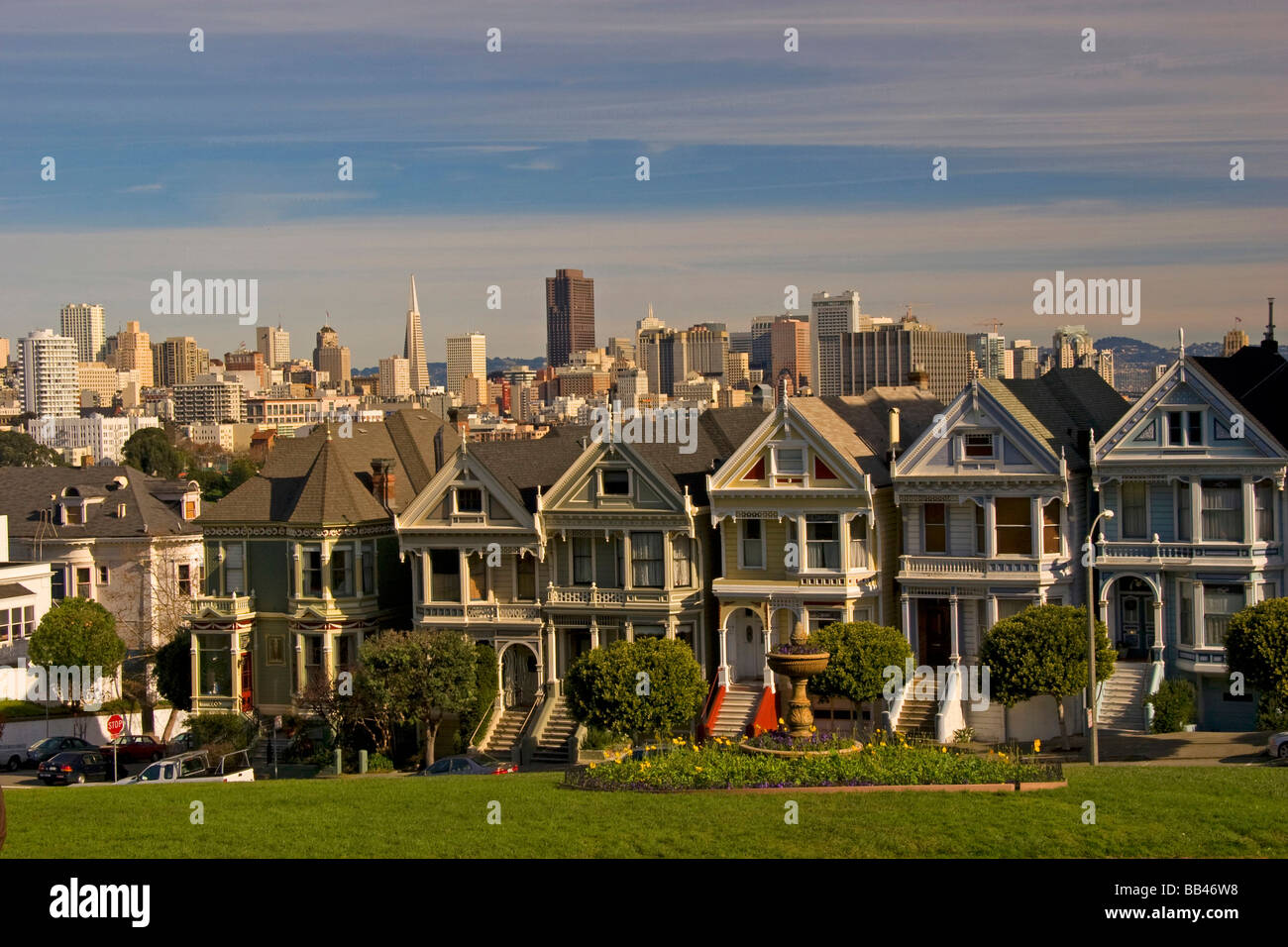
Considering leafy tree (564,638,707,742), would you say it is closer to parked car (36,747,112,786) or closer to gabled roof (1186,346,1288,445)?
parked car (36,747,112,786)

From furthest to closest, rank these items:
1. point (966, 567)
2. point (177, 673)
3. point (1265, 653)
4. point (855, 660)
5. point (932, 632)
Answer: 1. point (177, 673)
2. point (932, 632)
3. point (966, 567)
4. point (855, 660)
5. point (1265, 653)

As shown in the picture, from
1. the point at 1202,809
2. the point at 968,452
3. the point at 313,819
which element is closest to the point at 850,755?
the point at 1202,809

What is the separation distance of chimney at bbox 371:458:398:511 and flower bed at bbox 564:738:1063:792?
23.9m

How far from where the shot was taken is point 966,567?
47.8 meters

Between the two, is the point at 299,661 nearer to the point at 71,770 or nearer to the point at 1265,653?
the point at 71,770

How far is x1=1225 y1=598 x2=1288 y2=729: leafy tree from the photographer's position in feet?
134

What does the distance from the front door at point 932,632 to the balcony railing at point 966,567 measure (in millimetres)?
924

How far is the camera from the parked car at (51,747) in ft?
177

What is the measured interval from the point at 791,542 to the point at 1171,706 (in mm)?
11209

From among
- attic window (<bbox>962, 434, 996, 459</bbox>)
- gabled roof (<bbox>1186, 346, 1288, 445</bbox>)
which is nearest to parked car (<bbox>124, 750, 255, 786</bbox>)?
attic window (<bbox>962, 434, 996, 459</bbox>)

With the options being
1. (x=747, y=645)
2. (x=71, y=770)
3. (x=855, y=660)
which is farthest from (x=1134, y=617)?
(x=71, y=770)

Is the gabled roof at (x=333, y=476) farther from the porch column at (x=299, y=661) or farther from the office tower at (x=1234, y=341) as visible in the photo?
the office tower at (x=1234, y=341)
